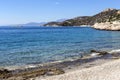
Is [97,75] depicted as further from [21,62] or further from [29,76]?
[21,62]

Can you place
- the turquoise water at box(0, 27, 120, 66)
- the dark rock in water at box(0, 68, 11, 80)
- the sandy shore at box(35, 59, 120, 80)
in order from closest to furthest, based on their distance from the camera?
the sandy shore at box(35, 59, 120, 80) < the dark rock in water at box(0, 68, 11, 80) < the turquoise water at box(0, 27, 120, 66)

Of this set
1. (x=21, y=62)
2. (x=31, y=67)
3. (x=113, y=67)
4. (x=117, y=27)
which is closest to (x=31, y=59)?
(x=21, y=62)

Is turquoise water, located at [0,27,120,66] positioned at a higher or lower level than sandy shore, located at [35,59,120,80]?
lower

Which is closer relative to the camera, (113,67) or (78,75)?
(78,75)

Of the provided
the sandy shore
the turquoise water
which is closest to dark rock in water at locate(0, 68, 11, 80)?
the sandy shore

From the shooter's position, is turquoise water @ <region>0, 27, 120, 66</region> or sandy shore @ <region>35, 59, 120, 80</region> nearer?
sandy shore @ <region>35, 59, 120, 80</region>

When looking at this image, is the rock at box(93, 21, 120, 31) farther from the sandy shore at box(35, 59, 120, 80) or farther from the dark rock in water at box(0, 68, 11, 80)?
the sandy shore at box(35, 59, 120, 80)

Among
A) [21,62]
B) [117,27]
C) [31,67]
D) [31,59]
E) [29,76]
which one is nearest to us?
[29,76]

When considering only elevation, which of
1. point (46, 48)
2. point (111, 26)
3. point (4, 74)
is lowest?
point (111, 26)

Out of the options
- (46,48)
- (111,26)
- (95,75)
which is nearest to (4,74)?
(95,75)

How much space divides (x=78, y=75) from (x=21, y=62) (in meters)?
13.0

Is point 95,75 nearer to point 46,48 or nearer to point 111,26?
point 46,48

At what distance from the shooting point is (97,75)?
21.2 metres

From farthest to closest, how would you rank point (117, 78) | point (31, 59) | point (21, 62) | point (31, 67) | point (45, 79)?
point (31, 59)
point (21, 62)
point (31, 67)
point (45, 79)
point (117, 78)
